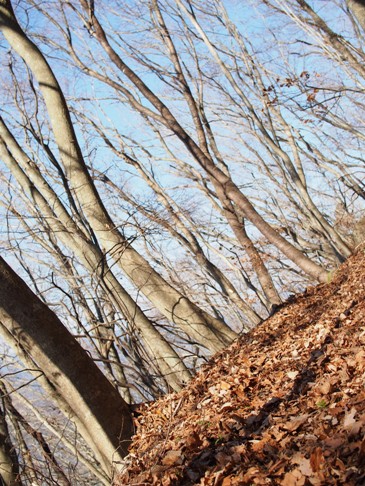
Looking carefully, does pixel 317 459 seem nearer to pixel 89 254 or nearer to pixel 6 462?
pixel 89 254

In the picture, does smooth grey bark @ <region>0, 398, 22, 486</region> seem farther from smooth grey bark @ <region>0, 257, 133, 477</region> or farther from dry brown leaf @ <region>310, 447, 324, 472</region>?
dry brown leaf @ <region>310, 447, 324, 472</region>

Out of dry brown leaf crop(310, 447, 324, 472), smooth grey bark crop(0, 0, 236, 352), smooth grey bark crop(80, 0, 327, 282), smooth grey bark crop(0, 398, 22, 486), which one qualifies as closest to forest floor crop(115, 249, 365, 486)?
dry brown leaf crop(310, 447, 324, 472)

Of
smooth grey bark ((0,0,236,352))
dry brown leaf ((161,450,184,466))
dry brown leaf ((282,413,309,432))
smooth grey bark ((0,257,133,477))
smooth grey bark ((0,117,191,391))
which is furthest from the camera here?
smooth grey bark ((0,0,236,352))

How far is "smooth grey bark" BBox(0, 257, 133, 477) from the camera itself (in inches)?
Result: 137

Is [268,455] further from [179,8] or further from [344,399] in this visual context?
[179,8]

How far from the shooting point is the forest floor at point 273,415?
2434 millimetres

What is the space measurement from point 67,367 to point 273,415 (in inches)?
61.0

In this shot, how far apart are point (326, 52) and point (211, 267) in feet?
14.7

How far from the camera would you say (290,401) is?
3.38m

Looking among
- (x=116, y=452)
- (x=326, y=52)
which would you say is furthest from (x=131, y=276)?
(x=326, y=52)

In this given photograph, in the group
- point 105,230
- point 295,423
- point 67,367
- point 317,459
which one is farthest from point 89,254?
point 317,459

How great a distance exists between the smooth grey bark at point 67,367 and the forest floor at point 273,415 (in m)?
0.25

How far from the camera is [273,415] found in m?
3.28

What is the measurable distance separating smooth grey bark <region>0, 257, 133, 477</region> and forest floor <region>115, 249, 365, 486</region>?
254mm
